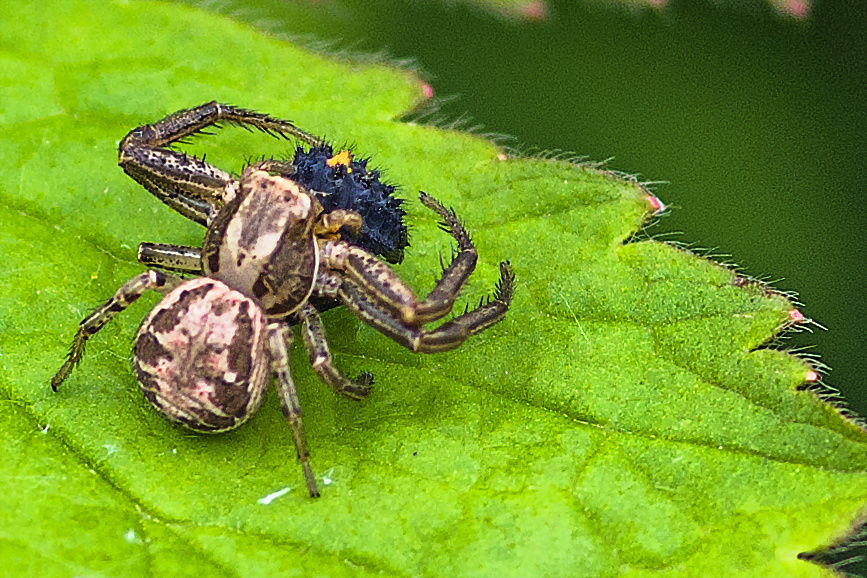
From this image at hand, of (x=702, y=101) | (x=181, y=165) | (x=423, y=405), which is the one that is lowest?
(x=423, y=405)

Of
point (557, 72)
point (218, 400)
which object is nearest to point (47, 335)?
point (218, 400)

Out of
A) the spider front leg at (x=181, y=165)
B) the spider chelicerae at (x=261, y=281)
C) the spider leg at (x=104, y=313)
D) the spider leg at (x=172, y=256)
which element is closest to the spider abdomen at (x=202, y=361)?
the spider chelicerae at (x=261, y=281)

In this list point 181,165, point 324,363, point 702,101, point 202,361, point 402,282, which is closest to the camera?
point 202,361

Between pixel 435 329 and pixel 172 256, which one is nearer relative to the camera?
pixel 435 329

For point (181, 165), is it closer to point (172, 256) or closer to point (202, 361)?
point (172, 256)

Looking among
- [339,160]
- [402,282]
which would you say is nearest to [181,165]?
[339,160]
